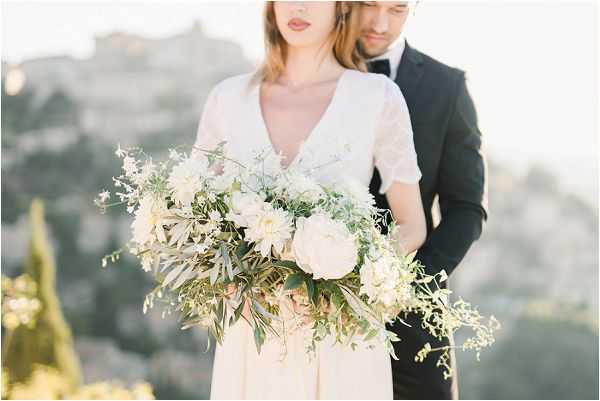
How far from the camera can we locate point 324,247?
5.78 feet

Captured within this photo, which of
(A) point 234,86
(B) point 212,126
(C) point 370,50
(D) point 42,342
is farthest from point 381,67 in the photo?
(D) point 42,342

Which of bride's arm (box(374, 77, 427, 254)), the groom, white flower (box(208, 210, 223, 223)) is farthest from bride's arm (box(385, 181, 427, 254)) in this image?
white flower (box(208, 210, 223, 223))

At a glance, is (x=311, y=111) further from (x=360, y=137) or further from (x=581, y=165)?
(x=581, y=165)

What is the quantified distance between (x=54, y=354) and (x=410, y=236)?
372 centimetres

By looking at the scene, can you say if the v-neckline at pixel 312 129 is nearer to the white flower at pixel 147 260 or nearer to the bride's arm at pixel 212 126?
the bride's arm at pixel 212 126

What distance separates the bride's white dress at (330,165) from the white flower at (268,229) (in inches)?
15.7

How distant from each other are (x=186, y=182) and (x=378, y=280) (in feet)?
1.93

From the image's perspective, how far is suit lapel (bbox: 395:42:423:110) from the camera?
270 cm

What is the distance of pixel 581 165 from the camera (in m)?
11.9

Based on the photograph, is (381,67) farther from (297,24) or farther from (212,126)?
(212,126)

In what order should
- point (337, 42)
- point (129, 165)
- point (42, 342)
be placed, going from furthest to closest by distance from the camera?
point (42, 342) → point (337, 42) → point (129, 165)

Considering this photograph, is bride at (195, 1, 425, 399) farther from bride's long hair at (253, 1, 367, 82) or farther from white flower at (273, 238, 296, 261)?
white flower at (273, 238, 296, 261)

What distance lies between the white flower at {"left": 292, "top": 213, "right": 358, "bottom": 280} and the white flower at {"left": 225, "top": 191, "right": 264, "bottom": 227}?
0.12 m

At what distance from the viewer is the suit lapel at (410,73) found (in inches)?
106
